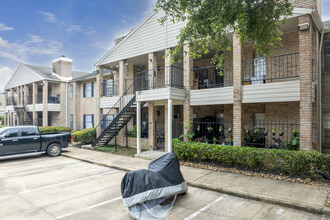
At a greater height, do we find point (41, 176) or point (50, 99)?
point (50, 99)

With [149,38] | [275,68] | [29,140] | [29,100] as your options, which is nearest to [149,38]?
[149,38]

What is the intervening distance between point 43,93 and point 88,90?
5.28 meters

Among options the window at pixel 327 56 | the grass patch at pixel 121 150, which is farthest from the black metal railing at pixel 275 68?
the grass patch at pixel 121 150

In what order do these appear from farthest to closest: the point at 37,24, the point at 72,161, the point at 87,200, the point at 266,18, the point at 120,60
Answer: the point at 37,24 < the point at 120,60 < the point at 72,161 < the point at 266,18 < the point at 87,200

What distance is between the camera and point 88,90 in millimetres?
21172

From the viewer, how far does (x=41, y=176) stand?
8.14 m

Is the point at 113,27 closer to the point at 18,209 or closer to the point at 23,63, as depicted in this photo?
the point at 23,63

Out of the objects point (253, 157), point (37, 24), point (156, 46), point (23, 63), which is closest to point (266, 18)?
point (253, 157)

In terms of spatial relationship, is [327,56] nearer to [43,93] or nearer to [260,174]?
[260,174]

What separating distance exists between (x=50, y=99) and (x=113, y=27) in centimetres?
1025

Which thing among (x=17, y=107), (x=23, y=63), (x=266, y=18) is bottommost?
(x=17, y=107)

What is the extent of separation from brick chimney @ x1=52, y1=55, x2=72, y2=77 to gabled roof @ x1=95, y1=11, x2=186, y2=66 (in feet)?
40.9

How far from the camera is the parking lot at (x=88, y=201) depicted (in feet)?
16.0

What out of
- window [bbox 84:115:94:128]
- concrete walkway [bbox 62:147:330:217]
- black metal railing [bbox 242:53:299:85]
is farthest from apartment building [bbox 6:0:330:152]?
window [bbox 84:115:94:128]
